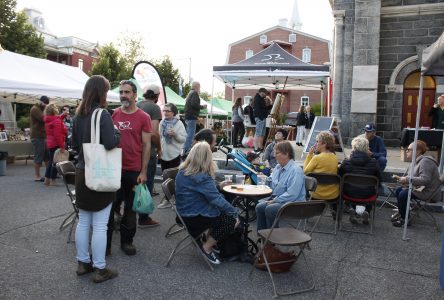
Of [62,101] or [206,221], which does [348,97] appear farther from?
[62,101]

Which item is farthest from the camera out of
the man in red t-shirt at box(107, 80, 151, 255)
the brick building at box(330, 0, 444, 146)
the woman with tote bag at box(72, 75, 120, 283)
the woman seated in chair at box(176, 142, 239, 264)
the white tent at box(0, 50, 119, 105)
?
the brick building at box(330, 0, 444, 146)

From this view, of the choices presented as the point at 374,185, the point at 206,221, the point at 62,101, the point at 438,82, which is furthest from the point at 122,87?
the point at 62,101

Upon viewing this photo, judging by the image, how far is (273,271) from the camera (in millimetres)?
3949

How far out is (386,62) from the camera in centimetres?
1266

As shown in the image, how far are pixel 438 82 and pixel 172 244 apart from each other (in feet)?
35.9

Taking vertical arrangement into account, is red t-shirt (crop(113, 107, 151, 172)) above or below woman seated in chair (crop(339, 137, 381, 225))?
above

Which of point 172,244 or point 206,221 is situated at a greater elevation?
point 206,221

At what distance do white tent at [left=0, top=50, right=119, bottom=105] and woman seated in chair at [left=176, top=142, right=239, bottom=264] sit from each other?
8.40 meters

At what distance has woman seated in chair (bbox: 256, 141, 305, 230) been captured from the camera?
4.40 m

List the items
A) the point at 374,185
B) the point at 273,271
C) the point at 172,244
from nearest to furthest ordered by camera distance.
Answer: the point at 273,271
the point at 172,244
the point at 374,185

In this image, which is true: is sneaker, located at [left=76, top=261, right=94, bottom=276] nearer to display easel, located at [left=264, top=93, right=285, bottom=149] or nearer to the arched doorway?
display easel, located at [left=264, top=93, right=285, bottom=149]

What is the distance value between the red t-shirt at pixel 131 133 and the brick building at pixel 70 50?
37693 mm

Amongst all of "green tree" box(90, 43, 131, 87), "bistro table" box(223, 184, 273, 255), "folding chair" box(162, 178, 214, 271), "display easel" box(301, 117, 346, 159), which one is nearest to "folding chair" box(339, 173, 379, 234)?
"bistro table" box(223, 184, 273, 255)

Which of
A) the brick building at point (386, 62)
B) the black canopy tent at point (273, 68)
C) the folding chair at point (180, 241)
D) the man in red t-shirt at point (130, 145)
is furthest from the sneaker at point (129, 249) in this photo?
the brick building at point (386, 62)
